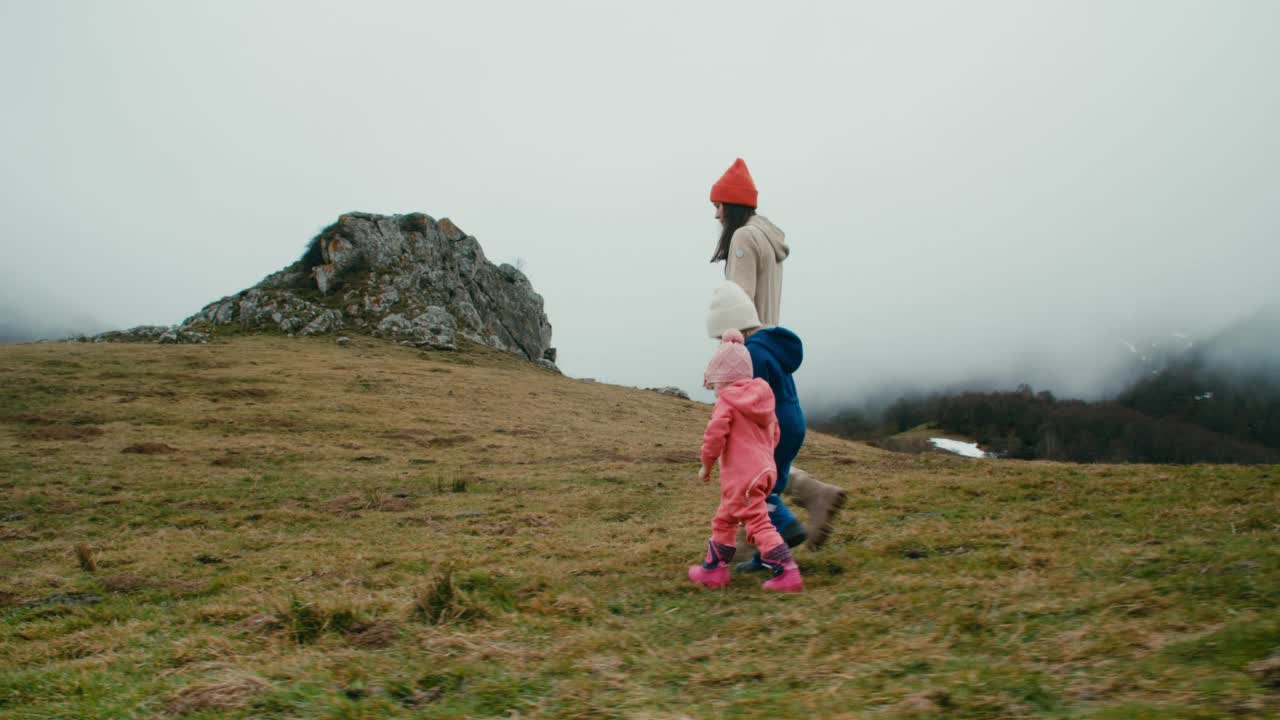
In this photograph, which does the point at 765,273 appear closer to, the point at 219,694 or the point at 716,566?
the point at 716,566

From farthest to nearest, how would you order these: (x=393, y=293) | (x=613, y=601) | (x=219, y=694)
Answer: (x=393, y=293), (x=613, y=601), (x=219, y=694)

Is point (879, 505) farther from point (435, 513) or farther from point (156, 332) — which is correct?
point (156, 332)

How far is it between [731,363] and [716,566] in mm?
1490

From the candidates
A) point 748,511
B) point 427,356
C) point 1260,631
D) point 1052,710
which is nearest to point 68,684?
point 748,511

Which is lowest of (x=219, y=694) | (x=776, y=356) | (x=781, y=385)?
(x=219, y=694)

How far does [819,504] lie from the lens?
5.59m

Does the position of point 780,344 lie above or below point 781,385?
above

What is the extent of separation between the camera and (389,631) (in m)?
4.14

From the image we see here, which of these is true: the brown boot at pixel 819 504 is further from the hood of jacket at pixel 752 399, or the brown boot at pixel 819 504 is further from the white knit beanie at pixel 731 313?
the white knit beanie at pixel 731 313

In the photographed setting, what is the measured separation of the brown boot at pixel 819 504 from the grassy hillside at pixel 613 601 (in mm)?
236

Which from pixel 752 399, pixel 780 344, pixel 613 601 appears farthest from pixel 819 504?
pixel 613 601

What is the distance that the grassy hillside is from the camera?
280 centimetres

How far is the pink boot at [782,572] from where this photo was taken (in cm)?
482

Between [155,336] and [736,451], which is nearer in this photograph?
[736,451]
